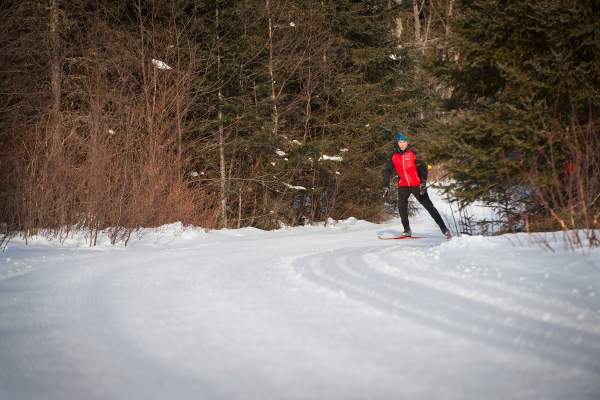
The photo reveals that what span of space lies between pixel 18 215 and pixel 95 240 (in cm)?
162

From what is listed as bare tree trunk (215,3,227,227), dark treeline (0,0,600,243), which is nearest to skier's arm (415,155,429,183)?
dark treeline (0,0,600,243)

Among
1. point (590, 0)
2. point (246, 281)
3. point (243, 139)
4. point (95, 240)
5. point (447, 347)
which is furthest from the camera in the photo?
point (243, 139)

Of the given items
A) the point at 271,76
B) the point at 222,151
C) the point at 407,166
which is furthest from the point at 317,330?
the point at 271,76

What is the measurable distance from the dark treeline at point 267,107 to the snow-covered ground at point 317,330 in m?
2.80

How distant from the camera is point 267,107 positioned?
16.0m

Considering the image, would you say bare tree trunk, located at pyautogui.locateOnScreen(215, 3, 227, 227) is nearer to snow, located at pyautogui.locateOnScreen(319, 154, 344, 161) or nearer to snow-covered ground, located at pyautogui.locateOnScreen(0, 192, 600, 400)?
snow, located at pyautogui.locateOnScreen(319, 154, 344, 161)

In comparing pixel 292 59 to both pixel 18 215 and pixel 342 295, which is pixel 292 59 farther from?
pixel 342 295

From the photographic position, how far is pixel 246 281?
4691 millimetres

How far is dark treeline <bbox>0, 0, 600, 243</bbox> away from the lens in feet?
23.2

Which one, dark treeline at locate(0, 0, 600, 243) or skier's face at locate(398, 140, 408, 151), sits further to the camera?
skier's face at locate(398, 140, 408, 151)

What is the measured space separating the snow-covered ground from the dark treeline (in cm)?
280

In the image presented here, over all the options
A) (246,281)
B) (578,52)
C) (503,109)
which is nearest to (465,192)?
(503,109)

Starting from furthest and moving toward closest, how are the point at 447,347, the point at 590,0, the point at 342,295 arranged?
the point at 590,0
the point at 342,295
the point at 447,347

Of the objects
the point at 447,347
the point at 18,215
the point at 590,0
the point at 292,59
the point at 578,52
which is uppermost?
the point at 292,59
